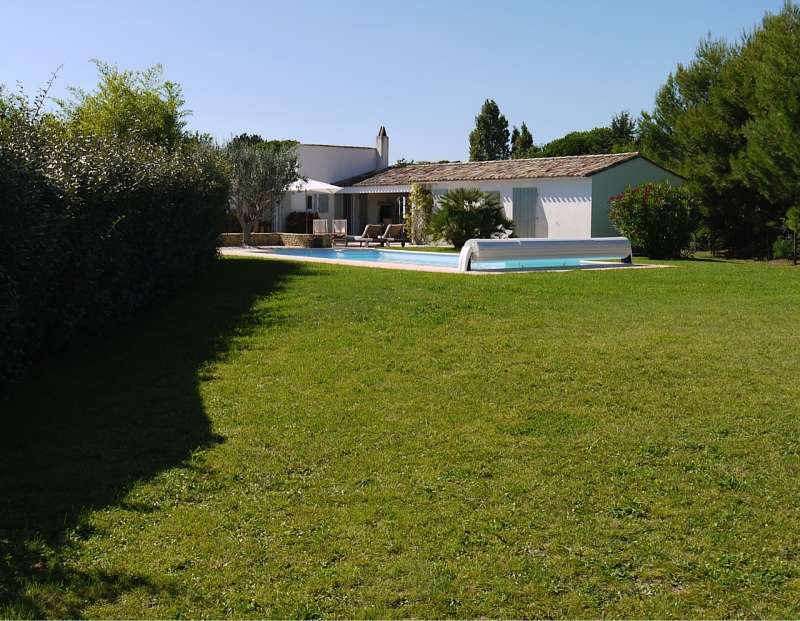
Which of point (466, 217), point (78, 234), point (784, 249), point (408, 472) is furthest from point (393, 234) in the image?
point (408, 472)

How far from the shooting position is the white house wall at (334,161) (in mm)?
41031

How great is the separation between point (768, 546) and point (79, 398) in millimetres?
6049

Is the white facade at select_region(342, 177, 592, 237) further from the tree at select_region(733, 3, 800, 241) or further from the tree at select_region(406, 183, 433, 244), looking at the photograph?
the tree at select_region(733, 3, 800, 241)

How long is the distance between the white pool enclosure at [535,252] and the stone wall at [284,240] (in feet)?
38.9

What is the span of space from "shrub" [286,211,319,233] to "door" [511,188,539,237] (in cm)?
1230

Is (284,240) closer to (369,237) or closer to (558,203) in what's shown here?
(369,237)

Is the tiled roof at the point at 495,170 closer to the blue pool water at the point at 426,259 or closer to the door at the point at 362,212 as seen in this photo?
the door at the point at 362,212

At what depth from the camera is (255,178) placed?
32.3 meters

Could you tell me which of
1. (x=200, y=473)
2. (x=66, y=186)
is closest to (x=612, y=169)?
(x=66, y=186)

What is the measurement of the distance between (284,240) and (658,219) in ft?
50.0

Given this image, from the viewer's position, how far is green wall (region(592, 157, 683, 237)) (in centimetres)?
2970

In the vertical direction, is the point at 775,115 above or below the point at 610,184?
above

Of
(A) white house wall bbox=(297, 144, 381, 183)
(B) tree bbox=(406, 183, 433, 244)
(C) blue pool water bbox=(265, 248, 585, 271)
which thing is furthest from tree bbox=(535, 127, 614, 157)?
(C) blue pool water bbox=(265, 248, 585, 271)

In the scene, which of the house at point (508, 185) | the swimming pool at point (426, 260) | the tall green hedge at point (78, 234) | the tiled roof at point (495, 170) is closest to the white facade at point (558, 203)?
the house at point (508, 185)
